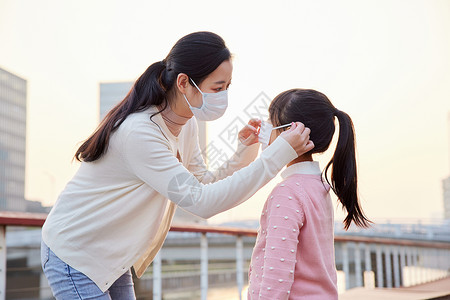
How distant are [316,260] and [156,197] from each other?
46 centimetres

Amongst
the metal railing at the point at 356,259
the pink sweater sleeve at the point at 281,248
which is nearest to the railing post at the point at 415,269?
the metal railing at the point at 356,259

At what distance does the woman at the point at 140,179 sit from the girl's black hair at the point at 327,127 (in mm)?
142

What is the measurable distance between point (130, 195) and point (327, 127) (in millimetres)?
590

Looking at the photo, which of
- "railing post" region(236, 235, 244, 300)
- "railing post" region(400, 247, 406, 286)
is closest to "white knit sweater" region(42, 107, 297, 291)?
"railing post" region(236, 235, 244, 300)

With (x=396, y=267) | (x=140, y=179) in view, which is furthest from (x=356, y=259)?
(x=140, y=179)

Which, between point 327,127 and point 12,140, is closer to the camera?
point 327,127

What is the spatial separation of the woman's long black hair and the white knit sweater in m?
0.04

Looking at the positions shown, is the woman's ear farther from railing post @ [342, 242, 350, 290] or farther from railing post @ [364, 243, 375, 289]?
railing post @ [364, 243, 375, 289]

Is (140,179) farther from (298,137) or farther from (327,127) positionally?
(327,127)

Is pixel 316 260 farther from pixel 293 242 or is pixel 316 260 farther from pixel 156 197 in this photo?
pixel 156 197

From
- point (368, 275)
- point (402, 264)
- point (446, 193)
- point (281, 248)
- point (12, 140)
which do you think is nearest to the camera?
point (281, 248)

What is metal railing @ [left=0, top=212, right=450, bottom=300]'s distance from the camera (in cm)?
207

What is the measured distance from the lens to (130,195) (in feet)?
4.69

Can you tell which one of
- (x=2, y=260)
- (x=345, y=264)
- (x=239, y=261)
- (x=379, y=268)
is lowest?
(x=379, y=268)
